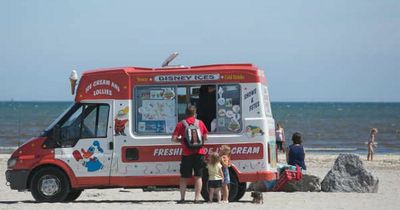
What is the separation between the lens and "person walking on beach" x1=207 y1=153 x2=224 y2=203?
14766 millimetres

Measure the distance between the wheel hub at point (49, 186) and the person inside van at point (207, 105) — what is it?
280 centimetres

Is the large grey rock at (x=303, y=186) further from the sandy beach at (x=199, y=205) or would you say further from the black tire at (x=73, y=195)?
the black tire at (x=73, y=195)

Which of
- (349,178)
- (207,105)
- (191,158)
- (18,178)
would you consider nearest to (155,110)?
(207,105)

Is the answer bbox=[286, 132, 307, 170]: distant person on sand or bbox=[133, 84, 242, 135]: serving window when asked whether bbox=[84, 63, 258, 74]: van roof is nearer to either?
bbox=[133, 84, 242, 135]: serving window

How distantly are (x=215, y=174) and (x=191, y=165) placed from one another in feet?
1.44

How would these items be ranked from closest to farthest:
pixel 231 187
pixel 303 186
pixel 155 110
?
pixel 155 110, pixel 231 187, pixel 303 186

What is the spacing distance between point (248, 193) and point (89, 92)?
159 inches

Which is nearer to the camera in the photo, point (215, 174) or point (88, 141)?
point (215, 174)

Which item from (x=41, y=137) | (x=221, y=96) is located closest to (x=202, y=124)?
(x=221, y=96)

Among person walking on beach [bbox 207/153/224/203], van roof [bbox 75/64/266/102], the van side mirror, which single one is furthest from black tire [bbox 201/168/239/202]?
the van side mirror

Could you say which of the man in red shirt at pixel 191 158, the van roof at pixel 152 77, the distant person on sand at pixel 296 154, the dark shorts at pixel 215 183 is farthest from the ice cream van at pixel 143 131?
the distant person on sand at pixel 296 154

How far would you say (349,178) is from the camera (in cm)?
1756

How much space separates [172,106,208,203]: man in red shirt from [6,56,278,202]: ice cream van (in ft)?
0.82

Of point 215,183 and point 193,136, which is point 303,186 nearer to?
point 215,183
